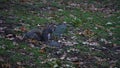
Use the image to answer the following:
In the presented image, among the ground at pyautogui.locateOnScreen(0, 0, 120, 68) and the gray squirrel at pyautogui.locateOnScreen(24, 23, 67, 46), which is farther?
the gray squirrel at pyautogui.locateOnScreen(24, 23, 67, 46)

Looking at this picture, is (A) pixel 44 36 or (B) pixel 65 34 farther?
(B) pixel 65 34

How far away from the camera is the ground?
25.0 ft

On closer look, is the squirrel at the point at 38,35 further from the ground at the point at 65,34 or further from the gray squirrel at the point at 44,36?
the ground at the point at 65,34

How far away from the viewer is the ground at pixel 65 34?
7.61m

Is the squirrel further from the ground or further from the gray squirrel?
the ground

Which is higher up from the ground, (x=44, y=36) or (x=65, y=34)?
(x=44, y=36)

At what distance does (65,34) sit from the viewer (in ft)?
32.4

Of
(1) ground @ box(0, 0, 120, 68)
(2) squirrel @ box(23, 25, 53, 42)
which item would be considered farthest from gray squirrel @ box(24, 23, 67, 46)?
(1) ground @ box(0, 0, 120, 68)

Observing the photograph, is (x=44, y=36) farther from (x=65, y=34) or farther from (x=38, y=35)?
(x=65, y=34)

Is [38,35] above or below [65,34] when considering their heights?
above

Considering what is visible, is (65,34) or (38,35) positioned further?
(65,34)

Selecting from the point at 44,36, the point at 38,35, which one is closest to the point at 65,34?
the point at 44,36

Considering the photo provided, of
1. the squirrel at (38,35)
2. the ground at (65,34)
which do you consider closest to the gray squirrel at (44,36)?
the squirrel at (38,35)

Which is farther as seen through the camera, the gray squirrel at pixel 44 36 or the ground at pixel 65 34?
the gray squirrel at pixel 44 36
